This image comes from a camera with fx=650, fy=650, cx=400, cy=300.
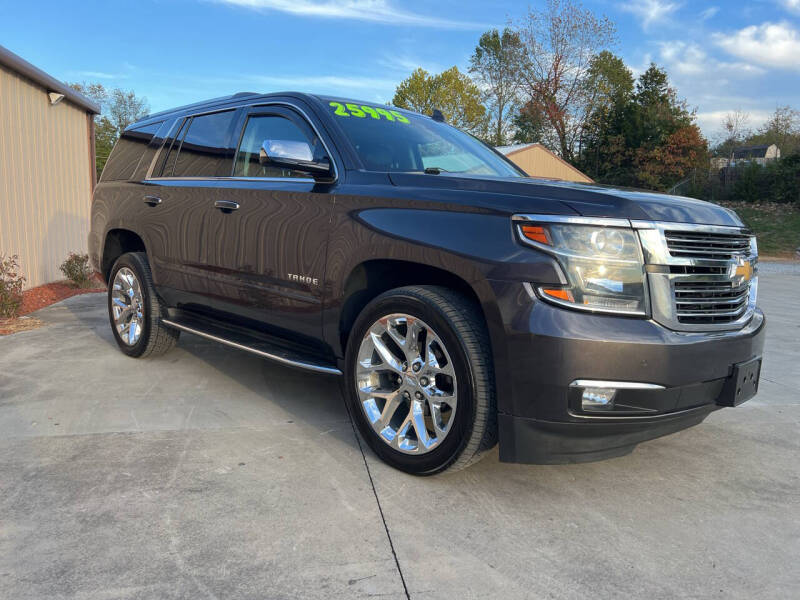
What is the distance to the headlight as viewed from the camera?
2.51 m

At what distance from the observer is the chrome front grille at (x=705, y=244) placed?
2648 millimetres

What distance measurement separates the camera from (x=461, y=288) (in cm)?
298

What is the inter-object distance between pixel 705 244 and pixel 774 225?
28.6m

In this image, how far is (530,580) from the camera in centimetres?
225

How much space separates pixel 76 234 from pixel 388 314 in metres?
10.0

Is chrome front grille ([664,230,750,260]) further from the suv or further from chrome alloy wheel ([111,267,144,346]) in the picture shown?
chrome alloy wheel ([111,267,144,346])

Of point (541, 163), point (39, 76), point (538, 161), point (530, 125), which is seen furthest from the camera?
point (530, 125)

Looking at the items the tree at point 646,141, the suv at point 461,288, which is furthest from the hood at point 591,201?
the tree at point 646,141

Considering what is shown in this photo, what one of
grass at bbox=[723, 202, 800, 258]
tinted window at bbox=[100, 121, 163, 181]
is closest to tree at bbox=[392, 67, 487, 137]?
grass at bbox=[723, 202, 800, 258]

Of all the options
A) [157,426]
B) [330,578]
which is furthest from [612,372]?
[157,426]

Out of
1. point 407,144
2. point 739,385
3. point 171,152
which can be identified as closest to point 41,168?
point 171,152

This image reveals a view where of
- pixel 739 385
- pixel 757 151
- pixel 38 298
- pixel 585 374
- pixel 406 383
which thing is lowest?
pixel 38 298

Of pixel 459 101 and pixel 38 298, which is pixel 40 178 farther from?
pixel 459 101

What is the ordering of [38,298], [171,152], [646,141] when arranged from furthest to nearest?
1. [646,141]
2. [38,298]
3. [171,152]
